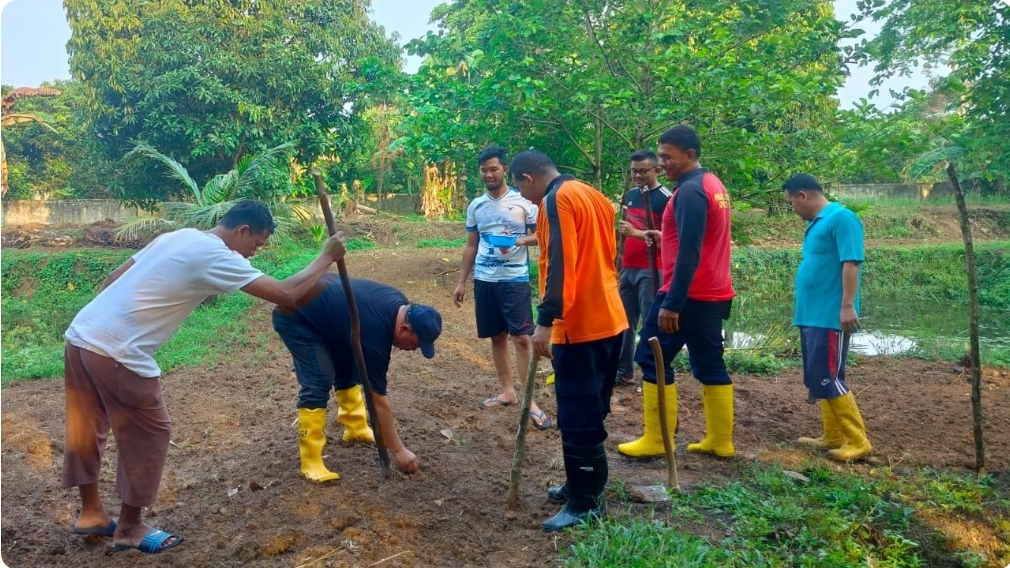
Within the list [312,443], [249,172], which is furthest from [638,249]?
[249,172]

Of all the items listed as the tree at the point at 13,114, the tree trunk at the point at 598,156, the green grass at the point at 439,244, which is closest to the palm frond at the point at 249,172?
the tree trunk at the point at 598,156

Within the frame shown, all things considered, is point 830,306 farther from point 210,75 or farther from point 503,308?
point 210,75

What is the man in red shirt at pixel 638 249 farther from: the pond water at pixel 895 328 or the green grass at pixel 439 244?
the green grass at pixel 439 244

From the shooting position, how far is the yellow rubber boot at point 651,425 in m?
4.27

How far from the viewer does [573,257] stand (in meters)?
3.31

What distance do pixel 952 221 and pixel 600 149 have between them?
705 inches

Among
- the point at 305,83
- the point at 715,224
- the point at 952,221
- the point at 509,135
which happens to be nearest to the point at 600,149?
the point at 509,135

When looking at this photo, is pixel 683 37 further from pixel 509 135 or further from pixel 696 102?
pixel 509 135

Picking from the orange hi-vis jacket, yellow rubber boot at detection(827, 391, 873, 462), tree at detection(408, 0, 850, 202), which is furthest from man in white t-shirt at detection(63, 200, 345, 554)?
tree at detection(408, 0, 850, 202)

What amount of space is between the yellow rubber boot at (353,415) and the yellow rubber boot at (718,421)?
2.04 meters

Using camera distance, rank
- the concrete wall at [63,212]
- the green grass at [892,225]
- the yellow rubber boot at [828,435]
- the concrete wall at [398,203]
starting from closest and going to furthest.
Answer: the yellow rubber boot at [828,435], the concrete wall at [63,212], the green grass at [892,225], the concrete wall at [398,203]

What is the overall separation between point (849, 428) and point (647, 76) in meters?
5.21

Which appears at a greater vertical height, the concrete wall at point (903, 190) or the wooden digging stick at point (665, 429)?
the concrete wall at point (903, 190)

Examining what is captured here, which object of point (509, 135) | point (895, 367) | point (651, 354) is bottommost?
point (895, 367)
